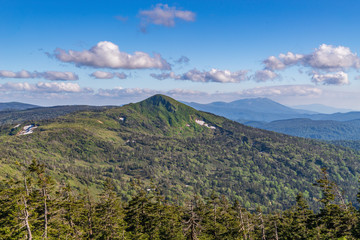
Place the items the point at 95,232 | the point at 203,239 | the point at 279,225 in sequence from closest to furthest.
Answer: the point at 95,232 → the point at 203,239 → the point at 279,225

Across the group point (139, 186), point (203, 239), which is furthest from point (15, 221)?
point (203, 239)

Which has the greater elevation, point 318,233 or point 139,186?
point 139,186

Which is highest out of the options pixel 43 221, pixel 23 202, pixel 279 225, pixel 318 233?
pixel 23 202

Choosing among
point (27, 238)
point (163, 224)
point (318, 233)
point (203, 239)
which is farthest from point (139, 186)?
point (318, 233)

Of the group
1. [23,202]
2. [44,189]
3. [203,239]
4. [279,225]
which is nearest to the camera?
[23,202]

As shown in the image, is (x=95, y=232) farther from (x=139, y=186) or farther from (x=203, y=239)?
(x=203, y=239)

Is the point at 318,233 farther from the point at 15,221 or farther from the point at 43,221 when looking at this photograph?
the point at 15,221

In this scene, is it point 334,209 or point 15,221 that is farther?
point 334,209

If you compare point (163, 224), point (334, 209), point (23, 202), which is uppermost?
point (23, 202)

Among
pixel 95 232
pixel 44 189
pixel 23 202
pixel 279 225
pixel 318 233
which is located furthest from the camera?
pixel 279 225
